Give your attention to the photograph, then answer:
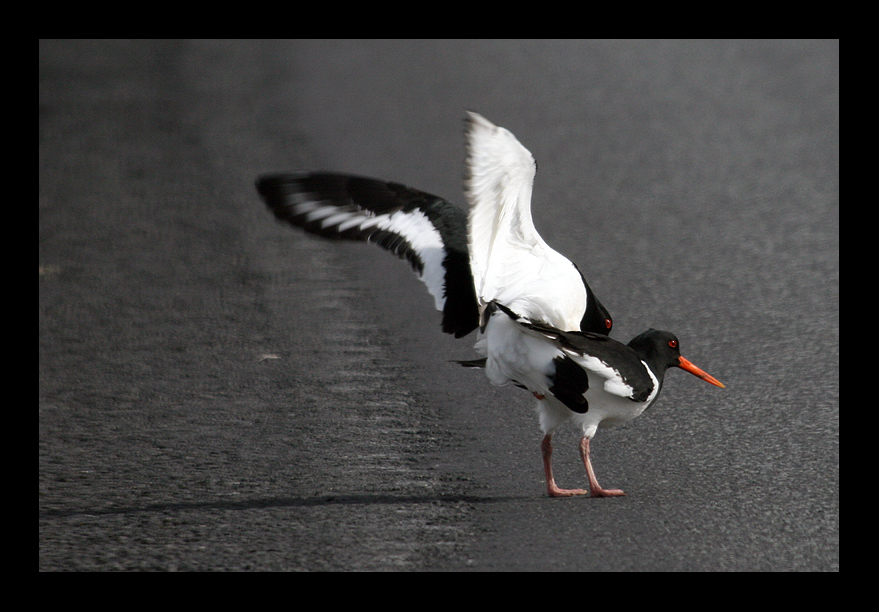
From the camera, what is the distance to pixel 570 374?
4.23m

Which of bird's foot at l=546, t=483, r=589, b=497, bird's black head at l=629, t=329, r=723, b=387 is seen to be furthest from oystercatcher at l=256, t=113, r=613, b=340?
bird's foot at l=546, t=483, r=589, b=497

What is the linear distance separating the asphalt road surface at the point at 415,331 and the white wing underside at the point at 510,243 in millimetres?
694

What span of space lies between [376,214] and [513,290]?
92cm

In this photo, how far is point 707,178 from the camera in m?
8.91

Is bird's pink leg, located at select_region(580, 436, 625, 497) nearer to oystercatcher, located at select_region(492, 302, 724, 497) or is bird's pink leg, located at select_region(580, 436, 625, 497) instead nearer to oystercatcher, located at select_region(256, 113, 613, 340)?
oystercatcher, located at select_region(492, 302, 724, 497)

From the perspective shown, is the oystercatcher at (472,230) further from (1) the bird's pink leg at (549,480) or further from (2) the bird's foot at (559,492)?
(2) the bird's foot at (559,492)

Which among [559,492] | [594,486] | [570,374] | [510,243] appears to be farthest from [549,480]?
[510,243]

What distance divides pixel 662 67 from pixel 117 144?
5.56 meters

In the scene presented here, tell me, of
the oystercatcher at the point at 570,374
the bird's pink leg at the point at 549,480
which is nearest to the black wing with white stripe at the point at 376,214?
the oystercatcher at the point at 570,374

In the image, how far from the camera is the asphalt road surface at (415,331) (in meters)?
4.09
